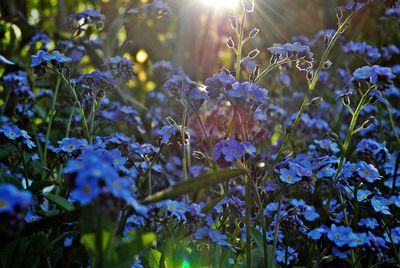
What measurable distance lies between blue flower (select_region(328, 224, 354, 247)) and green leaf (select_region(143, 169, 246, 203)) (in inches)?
23.1

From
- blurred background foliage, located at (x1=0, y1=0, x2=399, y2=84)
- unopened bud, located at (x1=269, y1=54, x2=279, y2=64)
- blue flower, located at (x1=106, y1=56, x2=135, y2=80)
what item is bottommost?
unopened bud, located at (x1=269, y1=54, x2=279, y2=64)

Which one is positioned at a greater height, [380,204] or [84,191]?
[380,204]

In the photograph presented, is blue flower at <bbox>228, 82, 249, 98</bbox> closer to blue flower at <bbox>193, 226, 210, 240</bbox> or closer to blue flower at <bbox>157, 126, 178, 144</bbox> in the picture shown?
blue flower at <bbox>157, 126, 178, 144</bbox>

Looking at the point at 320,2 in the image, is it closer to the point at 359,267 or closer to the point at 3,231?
the point at 359,267

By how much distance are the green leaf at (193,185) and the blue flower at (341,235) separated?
0.59m

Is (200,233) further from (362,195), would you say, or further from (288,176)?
(362,195)

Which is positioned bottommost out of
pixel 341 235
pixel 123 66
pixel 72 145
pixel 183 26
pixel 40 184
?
pixel 341 235

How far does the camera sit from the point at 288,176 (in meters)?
2.27

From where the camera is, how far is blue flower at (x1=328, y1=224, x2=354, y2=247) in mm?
2061

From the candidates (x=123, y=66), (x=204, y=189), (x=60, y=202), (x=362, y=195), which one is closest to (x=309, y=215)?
(x=362, y=195)

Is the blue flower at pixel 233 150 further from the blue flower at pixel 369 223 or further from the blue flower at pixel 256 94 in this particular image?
the blue flower at pixel 369 223

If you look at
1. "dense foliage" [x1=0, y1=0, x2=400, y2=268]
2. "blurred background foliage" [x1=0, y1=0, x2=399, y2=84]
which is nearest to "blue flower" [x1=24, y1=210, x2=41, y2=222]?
"dense foliage" [x1=0, y1=0, x2=400, y2=268]

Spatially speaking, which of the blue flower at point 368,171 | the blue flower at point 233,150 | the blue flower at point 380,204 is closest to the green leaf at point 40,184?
the blue flower at point 233,150

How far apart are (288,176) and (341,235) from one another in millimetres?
339
